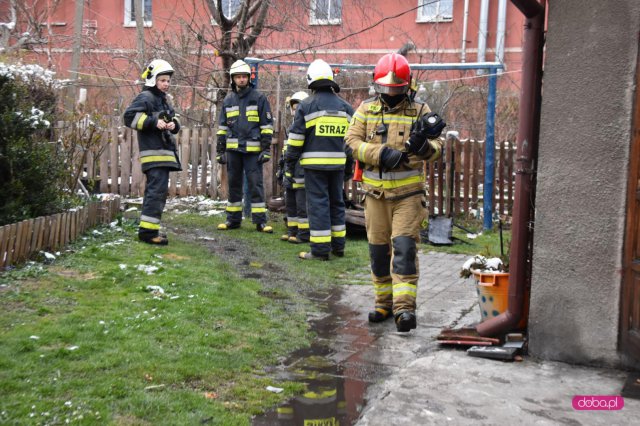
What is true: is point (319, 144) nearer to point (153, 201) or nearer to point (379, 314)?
point (153, 201)

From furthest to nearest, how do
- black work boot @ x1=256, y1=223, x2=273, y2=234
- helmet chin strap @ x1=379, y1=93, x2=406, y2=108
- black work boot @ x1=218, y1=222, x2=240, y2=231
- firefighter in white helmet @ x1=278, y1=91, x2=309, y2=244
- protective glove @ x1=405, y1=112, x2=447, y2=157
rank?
black work boot @ x1=218, y1=222, x2=240, y2=231 < black work boot @ x1=256, y1=223, x2=273, y2=234 < firefighter in white helmet @ x1=278, y1=91, x2=309, y2=244 < helmet chin strap @ x1=379, y1=93, x2=406, y2=108 < protective glove @ x1=405, y1=112, x2=447, y2=157

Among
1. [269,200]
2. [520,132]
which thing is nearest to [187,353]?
[520,132]

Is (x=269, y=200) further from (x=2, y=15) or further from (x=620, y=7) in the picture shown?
(x=2, y=15)

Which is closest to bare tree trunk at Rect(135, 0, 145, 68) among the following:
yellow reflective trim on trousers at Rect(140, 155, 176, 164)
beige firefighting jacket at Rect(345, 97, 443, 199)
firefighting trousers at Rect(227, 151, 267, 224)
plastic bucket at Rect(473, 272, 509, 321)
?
firefighting trousers at Rect(227, 151, 267, 224)

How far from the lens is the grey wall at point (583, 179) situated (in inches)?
185

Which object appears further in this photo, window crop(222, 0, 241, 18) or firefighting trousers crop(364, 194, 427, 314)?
window crop(222, 0, 241, 18)

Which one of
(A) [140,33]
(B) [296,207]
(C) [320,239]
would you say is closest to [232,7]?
(A) [140,33]

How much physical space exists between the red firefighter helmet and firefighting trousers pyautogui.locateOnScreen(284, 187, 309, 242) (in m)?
3.82

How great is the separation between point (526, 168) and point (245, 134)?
5896 mm

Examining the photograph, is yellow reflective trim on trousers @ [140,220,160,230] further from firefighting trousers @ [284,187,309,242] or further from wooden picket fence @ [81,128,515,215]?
wooden picket fence @ [81,128,515,215]

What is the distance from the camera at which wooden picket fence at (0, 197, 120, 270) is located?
6.97 m

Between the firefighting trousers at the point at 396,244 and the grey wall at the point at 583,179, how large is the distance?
3.68 feet

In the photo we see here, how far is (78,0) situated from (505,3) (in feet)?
41.0

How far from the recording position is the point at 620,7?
15.3 ft
